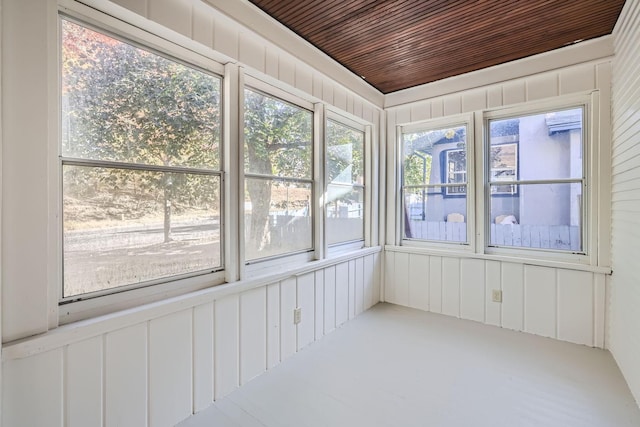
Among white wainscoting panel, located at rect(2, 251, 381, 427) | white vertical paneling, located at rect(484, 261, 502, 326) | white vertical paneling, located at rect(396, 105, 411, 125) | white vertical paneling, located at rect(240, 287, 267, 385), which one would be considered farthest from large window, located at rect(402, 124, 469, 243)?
white vertical paneling, located at rect(240, 287, 267, 385)

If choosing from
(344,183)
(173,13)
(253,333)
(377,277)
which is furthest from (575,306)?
(173,13)

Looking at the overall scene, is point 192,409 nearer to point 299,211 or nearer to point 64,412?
point 64,412

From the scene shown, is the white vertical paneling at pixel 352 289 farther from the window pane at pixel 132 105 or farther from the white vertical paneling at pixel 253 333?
the window pane at pixel 132 105

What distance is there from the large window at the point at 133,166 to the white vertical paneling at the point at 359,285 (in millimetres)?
1692

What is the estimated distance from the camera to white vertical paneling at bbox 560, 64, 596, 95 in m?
2.52

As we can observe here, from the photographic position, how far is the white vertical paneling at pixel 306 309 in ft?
8.21

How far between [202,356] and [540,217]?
3083mm

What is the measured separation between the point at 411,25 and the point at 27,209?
2.51m

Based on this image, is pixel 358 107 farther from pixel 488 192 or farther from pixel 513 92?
pixel 488 192

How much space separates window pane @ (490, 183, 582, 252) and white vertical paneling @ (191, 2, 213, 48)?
2.88 meters

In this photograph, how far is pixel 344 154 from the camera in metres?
3.22

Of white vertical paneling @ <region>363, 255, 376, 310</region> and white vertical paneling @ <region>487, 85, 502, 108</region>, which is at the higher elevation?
white vertical paneling @ <region>487, 85, 502, 108</region>

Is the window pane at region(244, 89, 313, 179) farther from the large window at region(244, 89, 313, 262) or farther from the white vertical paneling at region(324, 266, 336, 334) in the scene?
the white vertical paneling at region(324, 266, 336, 334)

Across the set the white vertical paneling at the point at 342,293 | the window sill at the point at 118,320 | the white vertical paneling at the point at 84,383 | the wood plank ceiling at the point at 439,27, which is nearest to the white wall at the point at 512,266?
the wood plank ceiling at the point at 439,27
